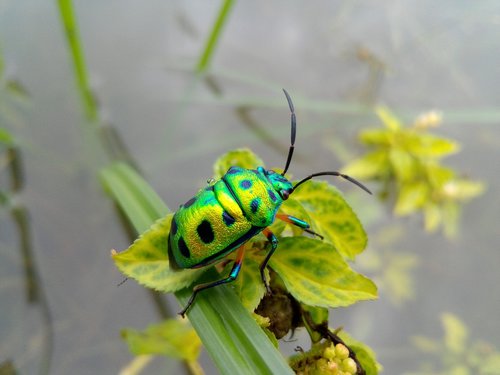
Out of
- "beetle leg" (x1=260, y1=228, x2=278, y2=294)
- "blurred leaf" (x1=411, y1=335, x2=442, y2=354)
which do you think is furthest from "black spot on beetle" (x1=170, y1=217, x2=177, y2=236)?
"blurred leaf" (x1=411, y1=335, x2=442, y2=354)

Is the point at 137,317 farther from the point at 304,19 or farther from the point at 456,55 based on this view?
the point at 456,55

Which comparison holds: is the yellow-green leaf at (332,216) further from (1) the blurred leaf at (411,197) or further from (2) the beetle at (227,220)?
(1) the blurred leaf at (411,197)

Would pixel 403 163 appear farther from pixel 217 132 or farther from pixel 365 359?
pixel 365 359

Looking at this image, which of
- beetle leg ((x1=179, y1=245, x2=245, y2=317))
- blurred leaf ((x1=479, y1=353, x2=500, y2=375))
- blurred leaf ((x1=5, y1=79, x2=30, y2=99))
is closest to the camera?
beetle leg ((x1=179, y1=245, x2=245, y2=317))

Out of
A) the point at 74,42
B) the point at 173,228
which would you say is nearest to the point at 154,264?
the point at 173,228

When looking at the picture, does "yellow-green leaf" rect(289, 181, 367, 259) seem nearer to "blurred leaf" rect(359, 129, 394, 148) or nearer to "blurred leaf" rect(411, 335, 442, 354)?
"blurred leaf" rect(359, 129, 394, 148)
